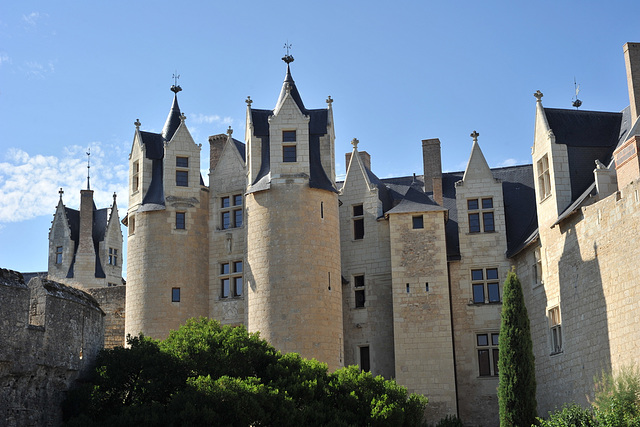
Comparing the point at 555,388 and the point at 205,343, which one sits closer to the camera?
the point at 205,343

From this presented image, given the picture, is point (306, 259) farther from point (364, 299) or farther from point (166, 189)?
point (166, 189)

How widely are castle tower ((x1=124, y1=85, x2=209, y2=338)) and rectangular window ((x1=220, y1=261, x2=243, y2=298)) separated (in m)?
0.69

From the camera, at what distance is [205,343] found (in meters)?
21.3

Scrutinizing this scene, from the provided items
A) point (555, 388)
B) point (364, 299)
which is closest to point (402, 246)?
point (364, 299)

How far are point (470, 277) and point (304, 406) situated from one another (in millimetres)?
10761

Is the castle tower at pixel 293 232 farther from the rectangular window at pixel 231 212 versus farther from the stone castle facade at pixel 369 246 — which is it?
the rectangular window at pixel 231 212

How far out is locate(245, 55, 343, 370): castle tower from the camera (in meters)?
27.1

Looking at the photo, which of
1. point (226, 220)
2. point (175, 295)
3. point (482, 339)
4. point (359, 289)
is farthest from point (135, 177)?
point (482, 339)

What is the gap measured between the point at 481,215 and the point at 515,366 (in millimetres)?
8054

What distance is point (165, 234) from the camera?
3011cm

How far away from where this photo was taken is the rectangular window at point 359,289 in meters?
30.3

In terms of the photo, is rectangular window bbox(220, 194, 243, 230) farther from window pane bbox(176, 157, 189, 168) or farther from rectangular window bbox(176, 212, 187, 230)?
window pane bbox(176, 157, 189, 168)

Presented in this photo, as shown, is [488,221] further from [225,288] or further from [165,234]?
[165,234]

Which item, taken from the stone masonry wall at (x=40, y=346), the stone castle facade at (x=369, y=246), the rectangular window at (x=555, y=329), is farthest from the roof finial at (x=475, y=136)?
the stone masonry wall at (x=40, y=346)
